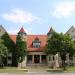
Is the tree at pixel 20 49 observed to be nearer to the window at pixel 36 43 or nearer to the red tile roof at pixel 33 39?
the red tile roof at pixel 33 39

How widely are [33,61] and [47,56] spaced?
3755mm

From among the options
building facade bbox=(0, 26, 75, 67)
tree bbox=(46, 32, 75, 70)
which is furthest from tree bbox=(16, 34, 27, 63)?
tree bbox=(46, 32, 75, 70)

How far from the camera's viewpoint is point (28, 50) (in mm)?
76375

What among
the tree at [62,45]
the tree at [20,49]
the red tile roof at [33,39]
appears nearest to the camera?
the tree at [62,45]

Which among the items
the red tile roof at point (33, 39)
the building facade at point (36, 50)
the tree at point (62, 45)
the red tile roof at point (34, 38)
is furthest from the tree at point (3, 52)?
the tree at point (62, 45)

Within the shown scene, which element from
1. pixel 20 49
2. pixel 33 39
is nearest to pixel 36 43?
pixel 33 39

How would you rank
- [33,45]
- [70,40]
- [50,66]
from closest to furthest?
[70,40]
[50,66]
[33,45]

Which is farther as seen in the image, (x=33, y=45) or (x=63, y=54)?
(x=33, y=45)

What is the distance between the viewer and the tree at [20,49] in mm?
73250

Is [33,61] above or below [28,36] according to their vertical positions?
below

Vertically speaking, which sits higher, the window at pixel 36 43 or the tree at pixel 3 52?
the window at pixel 36 43

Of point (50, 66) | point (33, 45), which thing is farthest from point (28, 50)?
point (50, 66)

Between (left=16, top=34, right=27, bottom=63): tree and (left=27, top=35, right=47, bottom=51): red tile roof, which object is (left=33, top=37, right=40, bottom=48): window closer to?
(left=27, top=35, right=47, bottom=51): red tile roof

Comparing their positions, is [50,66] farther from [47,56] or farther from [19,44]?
[19,44]
